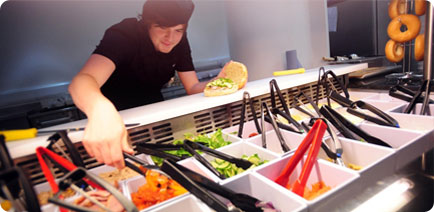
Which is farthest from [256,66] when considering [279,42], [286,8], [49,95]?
[49,95]

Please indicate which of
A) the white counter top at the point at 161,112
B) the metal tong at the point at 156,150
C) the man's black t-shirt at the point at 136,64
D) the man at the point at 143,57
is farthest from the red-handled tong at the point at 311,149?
the man's black t-shirt at the point at 136,64

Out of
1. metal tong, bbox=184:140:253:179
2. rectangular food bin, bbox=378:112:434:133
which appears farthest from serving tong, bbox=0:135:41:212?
rectangular food bin, bbox=378:112:434:133

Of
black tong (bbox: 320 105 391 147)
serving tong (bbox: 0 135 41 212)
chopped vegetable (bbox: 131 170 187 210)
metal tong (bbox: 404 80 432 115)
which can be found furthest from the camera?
metal tong (bbox: 404 80 432 115)

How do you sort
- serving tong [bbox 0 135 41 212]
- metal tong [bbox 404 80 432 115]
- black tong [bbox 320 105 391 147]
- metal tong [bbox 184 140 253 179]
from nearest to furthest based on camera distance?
serving tong [bbox 0 135 41 212]
metal tong [bbox 184 140 253 179]
black tong [bbox 320 105 391 147]
metal tong [bbox 404 80 432 115]

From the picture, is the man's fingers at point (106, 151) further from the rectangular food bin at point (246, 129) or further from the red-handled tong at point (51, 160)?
the rectangular food bin at point (246, 129)

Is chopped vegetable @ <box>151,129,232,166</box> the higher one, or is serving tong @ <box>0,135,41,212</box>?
serving tong @ <box>0,135,41,212</box>

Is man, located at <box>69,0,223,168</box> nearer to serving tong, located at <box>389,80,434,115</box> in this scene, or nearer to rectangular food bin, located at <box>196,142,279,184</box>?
rectangular food bin, located at <box>196,142,279,184</box>

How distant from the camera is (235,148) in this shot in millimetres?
938

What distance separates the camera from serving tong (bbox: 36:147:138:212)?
0.42 meters

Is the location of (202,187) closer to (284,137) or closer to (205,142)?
(205,142)

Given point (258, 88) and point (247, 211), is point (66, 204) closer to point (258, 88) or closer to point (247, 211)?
point (247, 211)

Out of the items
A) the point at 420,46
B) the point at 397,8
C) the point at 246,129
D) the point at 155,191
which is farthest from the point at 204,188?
the point at 397,8

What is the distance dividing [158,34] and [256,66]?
138 cm

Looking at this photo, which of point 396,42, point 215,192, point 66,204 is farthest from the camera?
point 396,42
